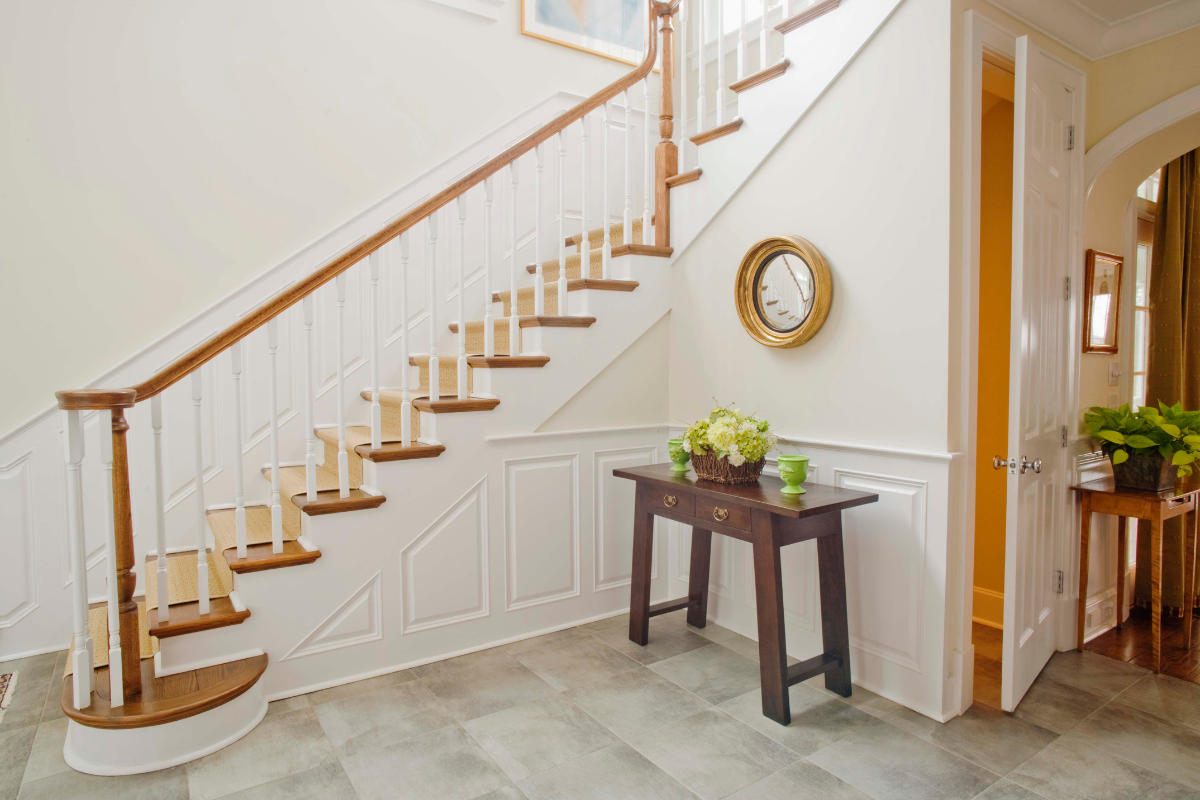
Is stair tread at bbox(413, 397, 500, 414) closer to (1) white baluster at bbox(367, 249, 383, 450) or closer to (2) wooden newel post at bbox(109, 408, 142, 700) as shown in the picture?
(1) white baluster at bbox(367, 249, 383, 450)

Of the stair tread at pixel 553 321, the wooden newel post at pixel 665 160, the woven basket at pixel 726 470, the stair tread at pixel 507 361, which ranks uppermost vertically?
the wooden newel post at pixel 665 160

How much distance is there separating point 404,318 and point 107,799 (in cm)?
177

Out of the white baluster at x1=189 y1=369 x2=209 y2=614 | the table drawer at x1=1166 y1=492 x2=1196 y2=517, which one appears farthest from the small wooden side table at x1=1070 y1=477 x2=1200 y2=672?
the white baluster at x1=189 y1=369 x2=209 y2=614

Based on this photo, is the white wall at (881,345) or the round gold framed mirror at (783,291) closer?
the white wall at (881,345)

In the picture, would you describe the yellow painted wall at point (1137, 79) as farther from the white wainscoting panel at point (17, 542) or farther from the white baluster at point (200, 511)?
the white wainscoting panel at point (17, 542)

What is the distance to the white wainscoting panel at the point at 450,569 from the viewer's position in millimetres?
2902

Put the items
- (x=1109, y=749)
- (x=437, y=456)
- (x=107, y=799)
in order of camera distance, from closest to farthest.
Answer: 1. (x=107, y=799)
2. (x=1109, y=749)
3. (x=437, y=456)

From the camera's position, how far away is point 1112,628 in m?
3.30

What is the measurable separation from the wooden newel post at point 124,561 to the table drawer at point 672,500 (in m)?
1.87

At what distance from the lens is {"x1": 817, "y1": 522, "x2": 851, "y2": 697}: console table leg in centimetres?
259

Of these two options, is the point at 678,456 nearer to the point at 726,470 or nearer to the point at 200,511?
the point at 726,470

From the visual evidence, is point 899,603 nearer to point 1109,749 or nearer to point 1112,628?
point 1109,749

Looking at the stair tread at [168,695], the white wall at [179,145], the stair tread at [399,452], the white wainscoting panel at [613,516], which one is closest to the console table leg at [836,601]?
the white wainscoting panel at [613,516]

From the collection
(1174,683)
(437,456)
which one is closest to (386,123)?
(437,456)
